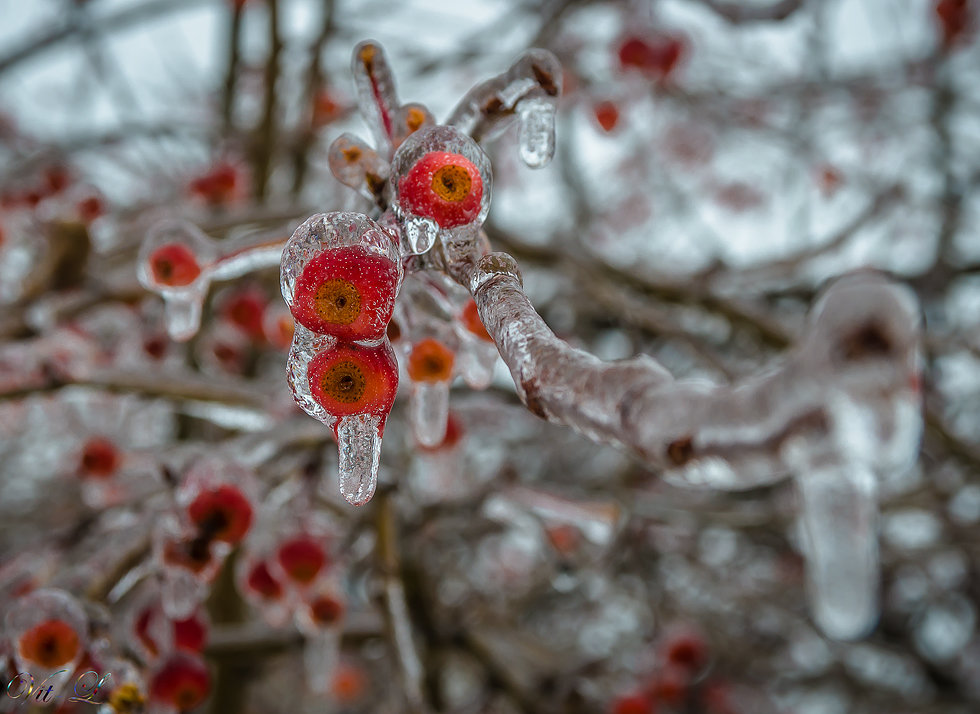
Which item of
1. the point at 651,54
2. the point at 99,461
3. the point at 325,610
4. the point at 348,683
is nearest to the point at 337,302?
the point at 325,610

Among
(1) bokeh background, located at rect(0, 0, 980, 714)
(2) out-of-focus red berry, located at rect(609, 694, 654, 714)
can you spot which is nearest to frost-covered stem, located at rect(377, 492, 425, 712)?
(1) bokeh background, located at rect(0, 0, 980, 714)

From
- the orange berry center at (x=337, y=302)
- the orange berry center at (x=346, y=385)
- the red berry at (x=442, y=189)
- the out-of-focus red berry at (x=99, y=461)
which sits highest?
the red berry at (x=442, y=189)

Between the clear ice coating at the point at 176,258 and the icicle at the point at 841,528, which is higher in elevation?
the icicle at the point at 841,528

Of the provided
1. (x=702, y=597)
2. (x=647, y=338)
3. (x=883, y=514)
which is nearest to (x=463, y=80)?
(x=647, y=338)

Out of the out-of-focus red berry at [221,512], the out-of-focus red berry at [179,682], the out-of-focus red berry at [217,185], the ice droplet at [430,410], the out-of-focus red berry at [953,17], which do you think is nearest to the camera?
the ice droplet at [430,410]

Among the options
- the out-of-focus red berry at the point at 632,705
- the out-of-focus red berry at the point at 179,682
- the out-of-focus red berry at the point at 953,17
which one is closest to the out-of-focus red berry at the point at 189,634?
the out-of-focus red berry at the point at 179,682

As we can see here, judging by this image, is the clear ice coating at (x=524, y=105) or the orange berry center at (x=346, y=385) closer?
the orange berry center at (x=346, y=385)

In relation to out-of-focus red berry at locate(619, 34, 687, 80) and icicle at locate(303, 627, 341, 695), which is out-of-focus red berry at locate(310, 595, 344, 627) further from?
out-of-focus red berry at locate(619, 34, 687, 80)

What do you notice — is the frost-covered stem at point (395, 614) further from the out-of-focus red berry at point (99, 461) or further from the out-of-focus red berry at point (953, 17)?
the out-of-focus red berry at point (953, 17)
